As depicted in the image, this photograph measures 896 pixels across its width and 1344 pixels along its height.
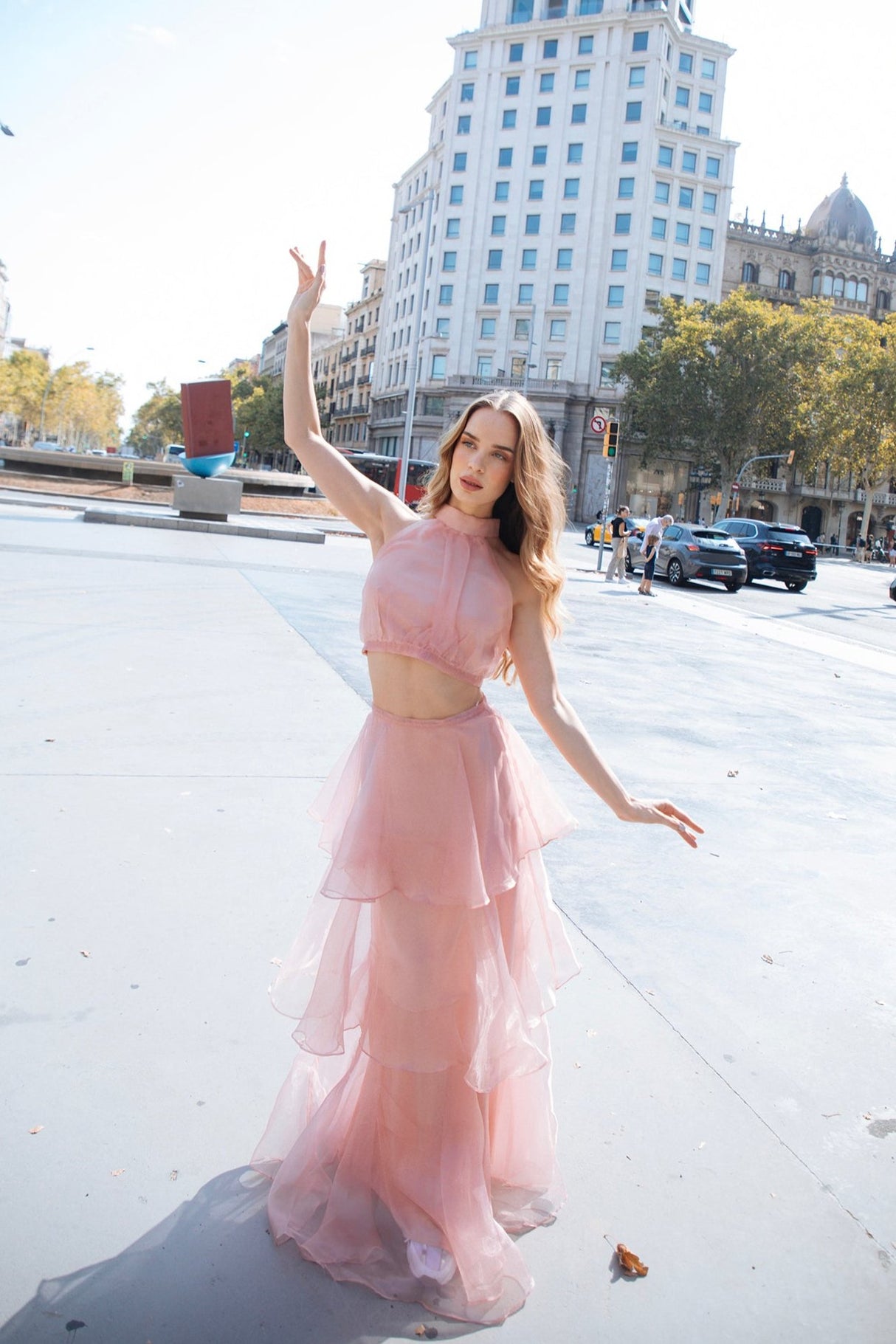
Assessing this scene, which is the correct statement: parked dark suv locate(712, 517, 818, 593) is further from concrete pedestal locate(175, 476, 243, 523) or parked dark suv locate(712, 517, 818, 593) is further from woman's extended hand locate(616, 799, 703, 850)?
woman's extended hand locate(616, 799, 703, 850)

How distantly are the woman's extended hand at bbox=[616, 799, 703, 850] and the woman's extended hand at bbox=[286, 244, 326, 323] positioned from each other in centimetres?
140

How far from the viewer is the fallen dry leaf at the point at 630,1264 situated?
6.72ft

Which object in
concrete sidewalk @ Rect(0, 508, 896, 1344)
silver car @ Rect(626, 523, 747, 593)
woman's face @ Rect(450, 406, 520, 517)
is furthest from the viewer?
silver car @ Rect(626, 523, 747, 593)

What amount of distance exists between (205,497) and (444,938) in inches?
872

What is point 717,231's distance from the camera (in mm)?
71375

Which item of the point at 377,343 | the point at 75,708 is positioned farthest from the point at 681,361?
the point at 75,708

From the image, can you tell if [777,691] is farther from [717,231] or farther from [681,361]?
[717,231]

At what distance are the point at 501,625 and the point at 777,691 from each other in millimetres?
7757

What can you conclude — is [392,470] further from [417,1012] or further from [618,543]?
[417,1012]

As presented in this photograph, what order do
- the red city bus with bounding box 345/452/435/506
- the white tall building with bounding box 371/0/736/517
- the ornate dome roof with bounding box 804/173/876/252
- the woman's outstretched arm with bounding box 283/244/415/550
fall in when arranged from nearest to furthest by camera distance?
the woman's outstretched arm with bounding box 283/244/415/550
the red city bus with bounding box 345/452/435/506
the white tall building with bounding box 371/0/736/517
the ornate dome roof with bounding box 804/173/876/252

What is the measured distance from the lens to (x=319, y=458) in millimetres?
2387

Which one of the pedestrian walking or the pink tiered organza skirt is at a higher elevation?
the pedestrian walking

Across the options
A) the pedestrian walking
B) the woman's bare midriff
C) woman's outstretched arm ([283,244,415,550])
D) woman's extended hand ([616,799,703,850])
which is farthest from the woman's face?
the pedestrian walking

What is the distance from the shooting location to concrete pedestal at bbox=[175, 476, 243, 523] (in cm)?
2308
